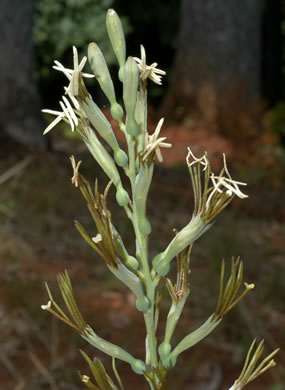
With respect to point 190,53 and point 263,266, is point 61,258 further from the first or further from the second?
point 190,53

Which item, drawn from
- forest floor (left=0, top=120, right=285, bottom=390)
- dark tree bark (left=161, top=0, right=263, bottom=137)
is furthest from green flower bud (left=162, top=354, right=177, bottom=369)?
dark tree bark (left=161, top=0, right=263, bottom=137)

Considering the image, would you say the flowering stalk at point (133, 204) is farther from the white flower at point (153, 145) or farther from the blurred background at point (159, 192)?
the blurred background at point (159, 192)

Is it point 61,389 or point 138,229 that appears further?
point 61,389

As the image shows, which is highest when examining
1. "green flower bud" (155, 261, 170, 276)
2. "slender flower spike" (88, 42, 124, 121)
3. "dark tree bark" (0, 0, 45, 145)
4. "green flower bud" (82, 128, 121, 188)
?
"slender flower spike" (88, 42, 124, 121)

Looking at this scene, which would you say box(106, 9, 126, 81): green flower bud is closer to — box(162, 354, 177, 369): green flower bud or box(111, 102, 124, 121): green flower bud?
box(111, 102, 124, 121): green flower bud

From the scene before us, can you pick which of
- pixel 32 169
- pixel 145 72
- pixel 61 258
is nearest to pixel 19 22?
pixel 32 169

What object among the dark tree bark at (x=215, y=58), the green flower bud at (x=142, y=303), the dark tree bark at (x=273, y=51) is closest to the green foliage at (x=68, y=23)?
the dark tree bark at (x=273, y=51)
